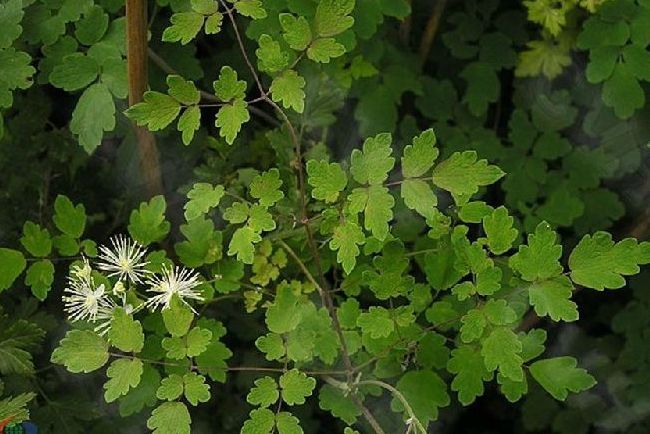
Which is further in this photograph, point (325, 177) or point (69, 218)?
point (69, 218)

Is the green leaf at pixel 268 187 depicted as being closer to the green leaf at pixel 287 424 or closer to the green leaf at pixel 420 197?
the green leaf at pixel 420 197

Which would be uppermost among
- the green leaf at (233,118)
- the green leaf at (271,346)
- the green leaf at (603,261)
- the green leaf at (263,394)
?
the green leaf at (233,118)

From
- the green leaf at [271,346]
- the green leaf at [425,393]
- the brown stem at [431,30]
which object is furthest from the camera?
the brown stem at [431,30]

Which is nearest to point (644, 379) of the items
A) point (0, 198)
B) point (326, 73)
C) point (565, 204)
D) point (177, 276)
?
point (565, 204)

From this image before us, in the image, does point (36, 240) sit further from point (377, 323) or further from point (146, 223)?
point (377, 323)

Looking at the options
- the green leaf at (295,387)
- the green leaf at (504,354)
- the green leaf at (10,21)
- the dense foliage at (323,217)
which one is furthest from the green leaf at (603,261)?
the green leaf at (10,21)

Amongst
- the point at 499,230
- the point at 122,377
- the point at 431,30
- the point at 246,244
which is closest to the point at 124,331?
the point at 122,377

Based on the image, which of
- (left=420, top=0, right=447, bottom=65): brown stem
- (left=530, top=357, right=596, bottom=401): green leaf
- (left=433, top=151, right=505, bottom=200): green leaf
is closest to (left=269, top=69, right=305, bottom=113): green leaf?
(left=433, top=151, right=505, bottom=200): green leaf
